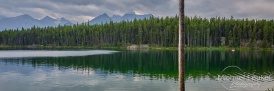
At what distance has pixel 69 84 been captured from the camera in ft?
130

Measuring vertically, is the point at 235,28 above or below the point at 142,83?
above

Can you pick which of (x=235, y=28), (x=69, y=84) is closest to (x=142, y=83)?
(x=69, y=84)

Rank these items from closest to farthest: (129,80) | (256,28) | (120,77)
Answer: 1. (129,80)
2. (120,77)
3. (256,28)

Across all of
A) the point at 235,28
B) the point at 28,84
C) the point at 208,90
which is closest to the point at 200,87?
the point at 208,90

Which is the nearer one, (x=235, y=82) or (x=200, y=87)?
(x=200, y=87)

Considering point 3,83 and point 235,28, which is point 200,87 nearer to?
point 3,83

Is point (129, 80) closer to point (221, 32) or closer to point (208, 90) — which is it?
point (208, 90)

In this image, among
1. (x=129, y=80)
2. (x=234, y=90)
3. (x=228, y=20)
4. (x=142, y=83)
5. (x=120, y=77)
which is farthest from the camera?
(x=228, y=20)

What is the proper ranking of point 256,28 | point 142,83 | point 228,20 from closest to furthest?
point 142,83 → point 256,28 → point 228,20

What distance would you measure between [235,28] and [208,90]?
157 meters

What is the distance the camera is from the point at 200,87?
119ft

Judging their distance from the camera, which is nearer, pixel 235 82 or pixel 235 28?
pixel 235 82

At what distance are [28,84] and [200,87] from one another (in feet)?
76.7

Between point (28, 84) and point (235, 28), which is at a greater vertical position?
point (235, 28)
